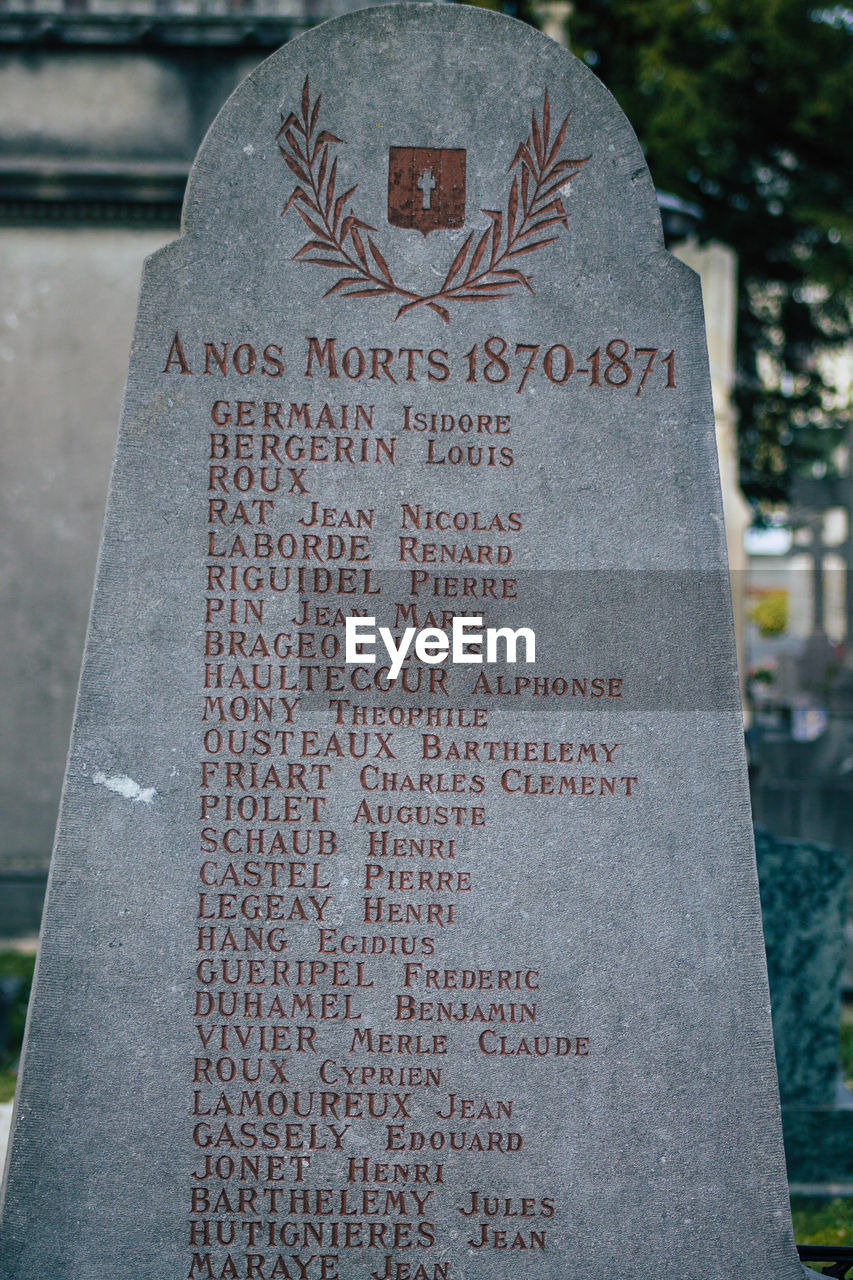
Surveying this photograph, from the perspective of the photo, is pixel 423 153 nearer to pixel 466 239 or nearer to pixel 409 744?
pixel 466 239

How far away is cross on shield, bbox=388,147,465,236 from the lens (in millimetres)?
3129

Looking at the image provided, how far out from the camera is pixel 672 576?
312cm

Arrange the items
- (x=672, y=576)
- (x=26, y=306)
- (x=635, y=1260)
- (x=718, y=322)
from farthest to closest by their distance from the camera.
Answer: (x=718, y=322) < (x=26, y=306) < (x=672, y=576) < (x=635, y=1260)

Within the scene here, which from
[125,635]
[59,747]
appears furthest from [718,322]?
[125,635]

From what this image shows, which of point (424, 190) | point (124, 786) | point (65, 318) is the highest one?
point (65, 318)

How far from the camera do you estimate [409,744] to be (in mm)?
3059

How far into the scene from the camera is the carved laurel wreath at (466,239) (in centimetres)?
312

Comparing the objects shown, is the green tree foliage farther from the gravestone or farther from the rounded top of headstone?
the gravestone

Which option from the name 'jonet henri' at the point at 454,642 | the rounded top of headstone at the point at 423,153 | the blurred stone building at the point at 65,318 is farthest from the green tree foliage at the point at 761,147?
the name 'jonet henri' at the point at 454,642

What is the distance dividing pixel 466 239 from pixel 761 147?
48.4 feet

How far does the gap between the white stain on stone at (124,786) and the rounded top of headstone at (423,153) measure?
136 cm

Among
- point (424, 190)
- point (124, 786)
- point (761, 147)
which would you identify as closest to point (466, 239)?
point (424, 190)

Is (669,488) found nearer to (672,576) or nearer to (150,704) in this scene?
(672,576)

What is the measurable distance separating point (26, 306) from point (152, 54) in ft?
6.46
